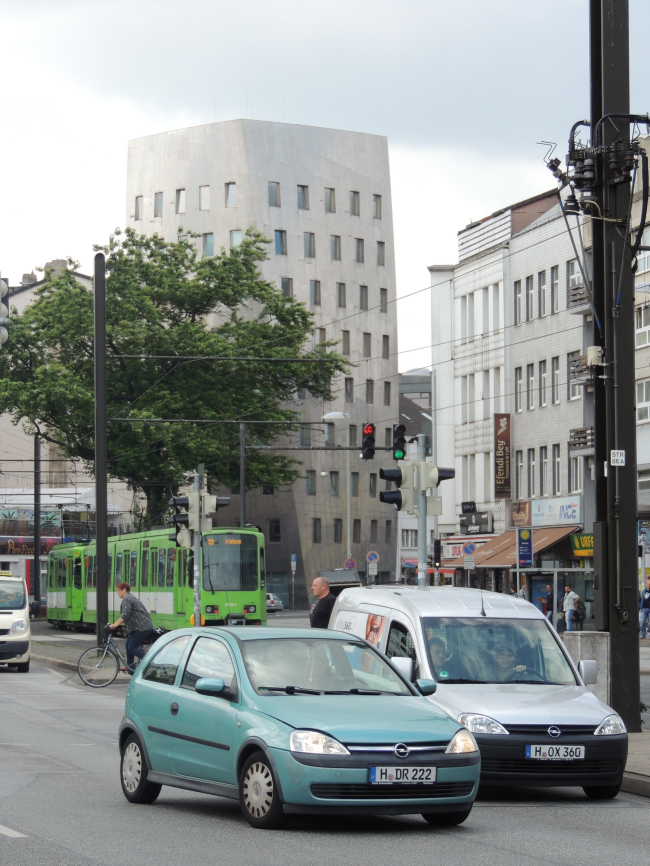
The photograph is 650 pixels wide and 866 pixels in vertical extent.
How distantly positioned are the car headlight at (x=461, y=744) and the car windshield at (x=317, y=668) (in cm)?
88

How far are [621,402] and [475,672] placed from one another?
4.42m

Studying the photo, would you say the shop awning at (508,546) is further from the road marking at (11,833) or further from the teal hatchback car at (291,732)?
the road marking at (11,833)

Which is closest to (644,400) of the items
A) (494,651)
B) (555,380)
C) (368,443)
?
(555,380)

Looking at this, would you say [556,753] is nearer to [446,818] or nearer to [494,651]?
[494,651]

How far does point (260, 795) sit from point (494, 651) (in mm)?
4105

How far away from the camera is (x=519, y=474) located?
59656mm

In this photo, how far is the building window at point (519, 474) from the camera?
2340 inches

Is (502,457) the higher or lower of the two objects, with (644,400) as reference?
lower

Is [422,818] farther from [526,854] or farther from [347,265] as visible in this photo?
[347,265]

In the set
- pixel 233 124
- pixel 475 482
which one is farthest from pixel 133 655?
pixel 233 124

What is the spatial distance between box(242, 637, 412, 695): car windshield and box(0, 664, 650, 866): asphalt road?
0.91m

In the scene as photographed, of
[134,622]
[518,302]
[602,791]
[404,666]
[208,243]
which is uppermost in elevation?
[208,243]

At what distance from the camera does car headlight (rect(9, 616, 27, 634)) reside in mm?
29359

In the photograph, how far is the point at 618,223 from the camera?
653 inches
